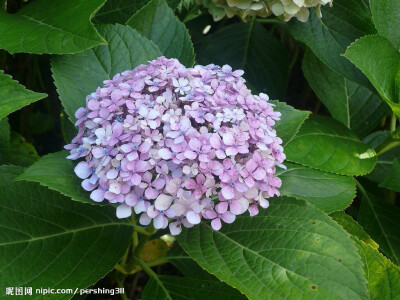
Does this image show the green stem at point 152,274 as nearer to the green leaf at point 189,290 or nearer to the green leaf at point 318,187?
the green leaf at point 189,290

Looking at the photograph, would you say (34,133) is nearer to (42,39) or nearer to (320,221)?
(42,39)

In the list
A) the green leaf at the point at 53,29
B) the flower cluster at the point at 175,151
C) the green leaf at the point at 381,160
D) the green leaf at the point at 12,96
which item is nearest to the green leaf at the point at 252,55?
the green leaf at the point at 381,160

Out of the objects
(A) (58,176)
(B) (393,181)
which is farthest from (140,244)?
(B) (393,181)

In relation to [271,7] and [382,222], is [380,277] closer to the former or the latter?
[382,222]

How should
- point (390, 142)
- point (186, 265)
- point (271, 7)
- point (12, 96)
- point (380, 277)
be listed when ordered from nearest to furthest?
point (12, 96) < point (380, 277) < point (186, 265) < point (271, 7) < point (390, 142)

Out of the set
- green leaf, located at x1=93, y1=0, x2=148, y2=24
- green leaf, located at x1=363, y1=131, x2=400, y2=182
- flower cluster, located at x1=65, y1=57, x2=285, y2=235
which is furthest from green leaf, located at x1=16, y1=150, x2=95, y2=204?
green leaf, located at x1=363, y1=131, x2=400, y2=182

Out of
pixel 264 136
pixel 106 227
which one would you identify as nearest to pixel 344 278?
pixel 264 136
